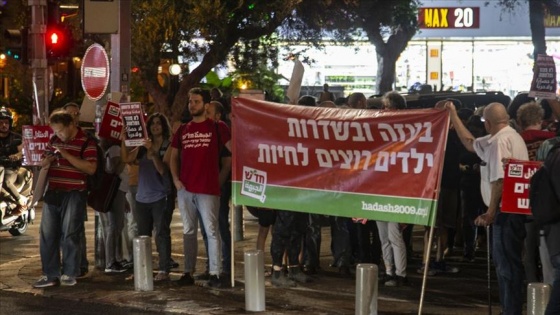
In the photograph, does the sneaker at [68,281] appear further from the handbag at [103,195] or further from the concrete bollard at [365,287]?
the concrete bollard at [365,287]

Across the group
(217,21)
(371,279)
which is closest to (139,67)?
(217,21)

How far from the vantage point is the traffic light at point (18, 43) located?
63.1ft

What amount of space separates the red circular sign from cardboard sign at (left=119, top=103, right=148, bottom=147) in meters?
1.43

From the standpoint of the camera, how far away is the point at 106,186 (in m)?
12.9

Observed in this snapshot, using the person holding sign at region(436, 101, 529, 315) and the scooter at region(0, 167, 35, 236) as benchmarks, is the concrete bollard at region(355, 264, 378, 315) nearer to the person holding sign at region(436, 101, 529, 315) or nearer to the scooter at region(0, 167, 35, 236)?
the person holding sign at region(436, 101, 529, 315)

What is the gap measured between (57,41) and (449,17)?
22.5 m

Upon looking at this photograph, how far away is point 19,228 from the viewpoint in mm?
17609

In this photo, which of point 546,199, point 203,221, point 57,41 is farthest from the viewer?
point 57,41

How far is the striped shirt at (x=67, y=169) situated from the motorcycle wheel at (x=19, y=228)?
534 cm

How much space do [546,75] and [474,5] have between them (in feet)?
87.5

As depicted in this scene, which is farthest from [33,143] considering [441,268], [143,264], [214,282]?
[441,268]

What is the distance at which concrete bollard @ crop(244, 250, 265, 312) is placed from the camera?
428 inches

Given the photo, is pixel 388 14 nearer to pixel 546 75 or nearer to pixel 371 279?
pixel 546 75

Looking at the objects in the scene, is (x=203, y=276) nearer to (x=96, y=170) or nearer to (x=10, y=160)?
(x=96, y=170)
